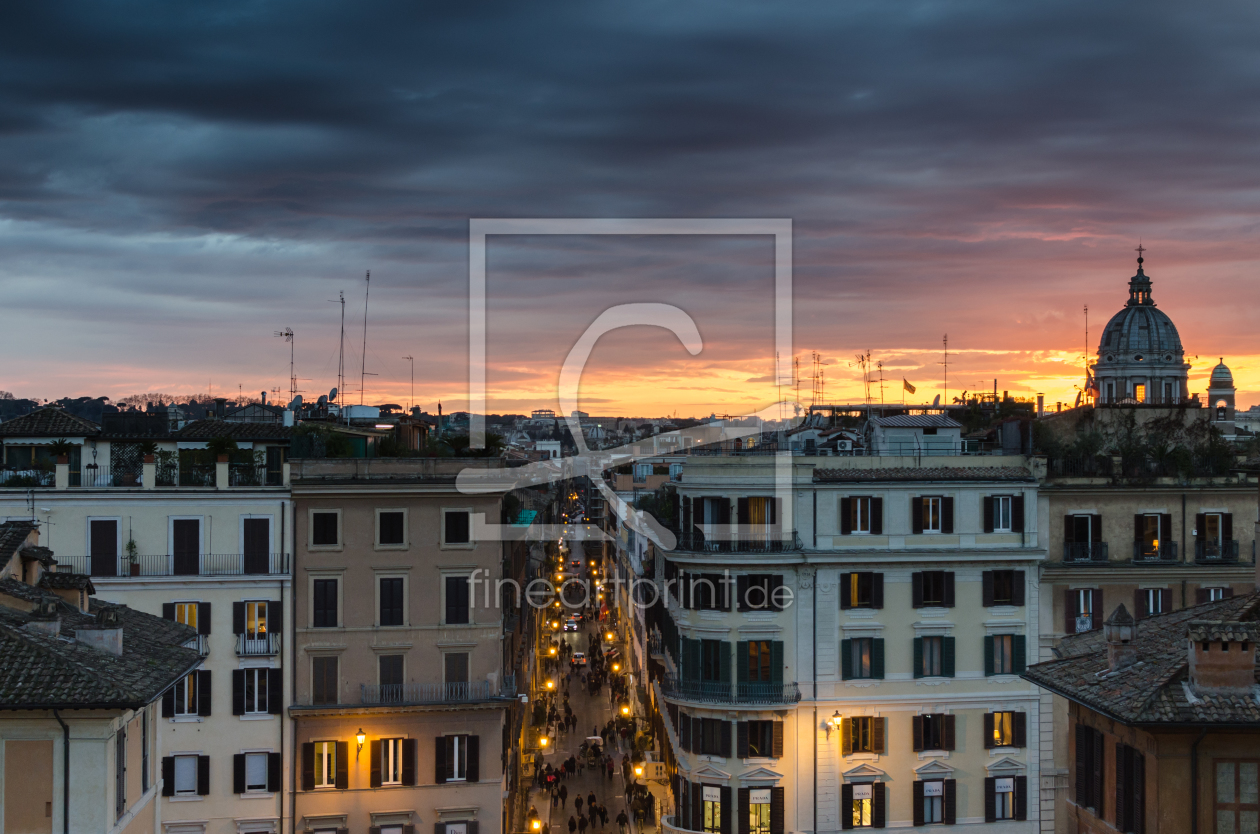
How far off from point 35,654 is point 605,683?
2379 inches

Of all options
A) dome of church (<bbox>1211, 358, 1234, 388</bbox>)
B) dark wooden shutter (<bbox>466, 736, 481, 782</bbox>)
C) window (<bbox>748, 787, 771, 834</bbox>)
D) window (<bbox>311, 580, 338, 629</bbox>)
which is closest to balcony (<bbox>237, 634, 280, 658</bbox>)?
window (<bbox>311, 580, 338, 629</bbox>)

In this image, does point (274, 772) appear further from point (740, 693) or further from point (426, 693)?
point (740, 693)

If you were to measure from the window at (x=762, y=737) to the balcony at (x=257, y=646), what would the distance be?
15.3 m

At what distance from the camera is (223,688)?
38281mm

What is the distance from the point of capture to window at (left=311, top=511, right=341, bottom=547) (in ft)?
128

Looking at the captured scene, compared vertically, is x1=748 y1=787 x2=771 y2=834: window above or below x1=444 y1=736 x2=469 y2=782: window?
below

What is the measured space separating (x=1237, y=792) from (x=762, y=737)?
2131cm

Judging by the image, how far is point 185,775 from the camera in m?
37.9

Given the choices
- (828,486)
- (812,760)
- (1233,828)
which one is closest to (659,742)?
(812,760)

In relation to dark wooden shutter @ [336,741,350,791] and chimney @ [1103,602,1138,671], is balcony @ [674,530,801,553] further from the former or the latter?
chimney @ [1103,602,1138,671]

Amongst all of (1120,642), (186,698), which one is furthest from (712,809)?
(1120,642)

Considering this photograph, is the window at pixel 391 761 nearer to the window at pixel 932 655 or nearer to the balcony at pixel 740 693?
the balcony at pixel 740 693

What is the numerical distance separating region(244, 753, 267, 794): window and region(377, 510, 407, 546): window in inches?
302

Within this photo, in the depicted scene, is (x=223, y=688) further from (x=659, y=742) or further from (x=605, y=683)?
(x=605, y=683)
